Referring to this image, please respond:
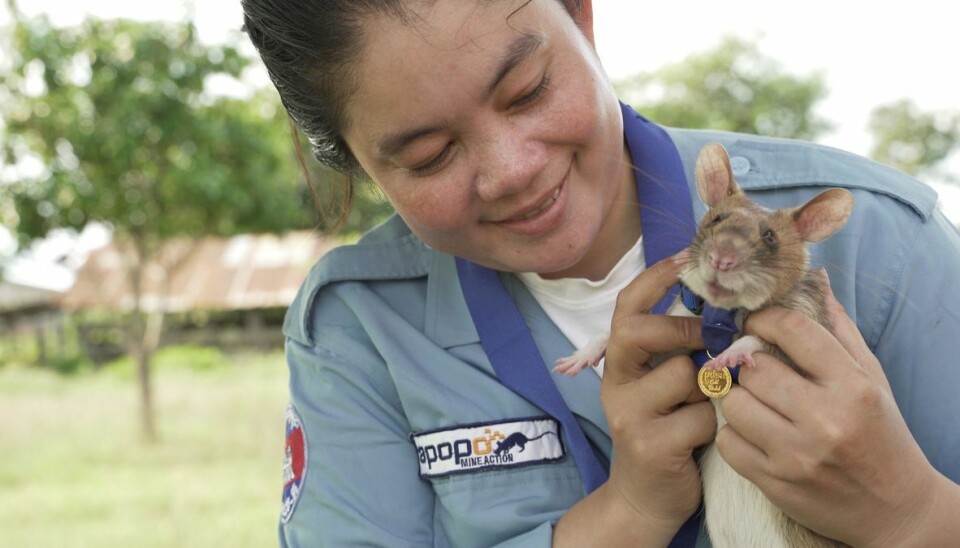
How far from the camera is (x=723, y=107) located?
31.3m

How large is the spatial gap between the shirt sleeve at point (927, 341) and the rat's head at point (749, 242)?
0.32 meters

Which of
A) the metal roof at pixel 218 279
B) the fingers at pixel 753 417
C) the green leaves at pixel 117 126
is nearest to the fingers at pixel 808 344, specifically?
the fingers at pixel 753 417

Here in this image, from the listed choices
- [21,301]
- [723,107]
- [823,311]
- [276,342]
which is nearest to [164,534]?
[823,311]

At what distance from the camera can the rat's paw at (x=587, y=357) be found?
2.14m

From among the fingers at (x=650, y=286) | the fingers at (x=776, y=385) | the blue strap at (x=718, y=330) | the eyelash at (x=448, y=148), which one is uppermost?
the eyelash at (x=448, y=148)

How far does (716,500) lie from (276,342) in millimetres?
23437

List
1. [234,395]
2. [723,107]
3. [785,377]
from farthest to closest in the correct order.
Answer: [723,107]
[234,395]
[785,377]

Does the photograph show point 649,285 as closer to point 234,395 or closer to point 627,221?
point 627,221

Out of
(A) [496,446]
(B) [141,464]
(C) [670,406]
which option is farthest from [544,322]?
(B) [141,464]

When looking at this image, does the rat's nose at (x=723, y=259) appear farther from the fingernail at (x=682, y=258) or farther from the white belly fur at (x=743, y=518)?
the white belly fur at (x=743, y=518)

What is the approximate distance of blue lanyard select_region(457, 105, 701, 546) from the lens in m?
2.28

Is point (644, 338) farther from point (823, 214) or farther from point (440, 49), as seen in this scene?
point (440, 49)

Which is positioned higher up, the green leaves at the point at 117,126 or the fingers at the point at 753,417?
the green leaves at the point at 117,126

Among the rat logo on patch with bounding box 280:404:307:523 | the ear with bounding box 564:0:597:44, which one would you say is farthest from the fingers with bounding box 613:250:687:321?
the rat logo on patch with bounding box 280:404:307:523
